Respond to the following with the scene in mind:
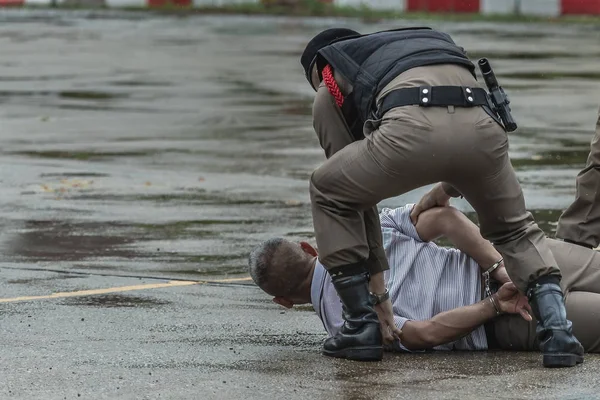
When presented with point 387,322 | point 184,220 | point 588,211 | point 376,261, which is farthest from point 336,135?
point 184,220

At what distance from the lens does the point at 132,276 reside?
317 inches

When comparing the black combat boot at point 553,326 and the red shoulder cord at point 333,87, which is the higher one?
the red shoulder cord at point 333,87

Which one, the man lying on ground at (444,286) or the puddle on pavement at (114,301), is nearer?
the man lying on ground at (444,286)

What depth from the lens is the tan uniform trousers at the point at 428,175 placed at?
5570 mm

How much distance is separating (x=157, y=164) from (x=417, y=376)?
7.78 meters

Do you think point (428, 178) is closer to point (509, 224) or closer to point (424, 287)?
point (509, 224)

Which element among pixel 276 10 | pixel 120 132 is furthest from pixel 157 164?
pixel 276 10

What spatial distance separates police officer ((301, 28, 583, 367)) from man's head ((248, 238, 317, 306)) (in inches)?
14.5

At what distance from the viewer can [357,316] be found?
5.93 m

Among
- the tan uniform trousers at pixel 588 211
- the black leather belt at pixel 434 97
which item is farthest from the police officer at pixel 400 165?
the tan uniform trousers at pixel 588 211

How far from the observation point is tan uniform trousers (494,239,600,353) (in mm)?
6039

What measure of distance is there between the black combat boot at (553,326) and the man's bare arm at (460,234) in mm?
285

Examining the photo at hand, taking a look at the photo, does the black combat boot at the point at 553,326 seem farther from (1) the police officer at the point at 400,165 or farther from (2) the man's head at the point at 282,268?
(2) the man's head at the point at 282,268

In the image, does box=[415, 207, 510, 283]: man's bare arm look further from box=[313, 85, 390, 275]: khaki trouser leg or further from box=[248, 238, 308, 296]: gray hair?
box=[248, 238, 308, 296]: gray hair
